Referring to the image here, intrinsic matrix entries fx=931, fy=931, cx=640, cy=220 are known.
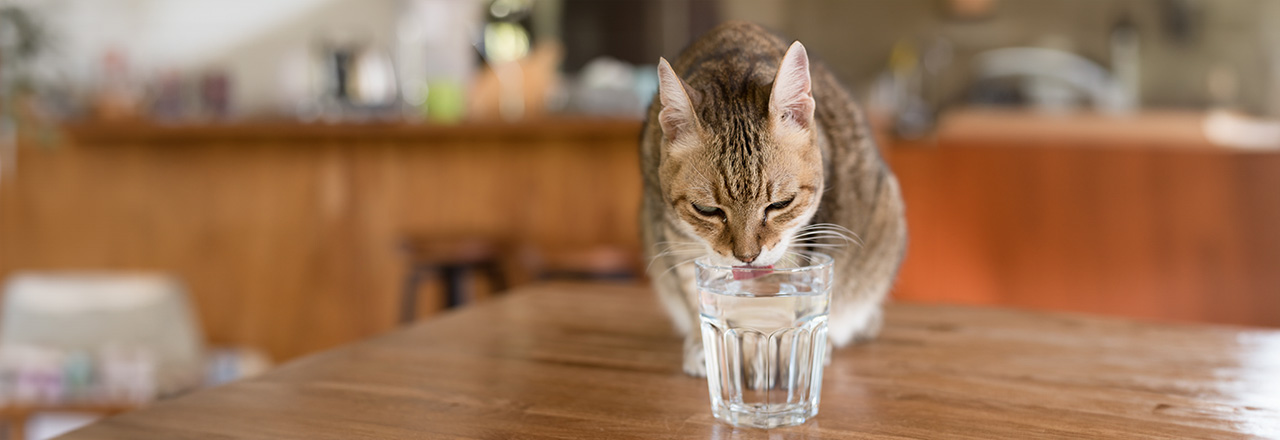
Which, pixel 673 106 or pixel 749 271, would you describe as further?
pixel 673 106

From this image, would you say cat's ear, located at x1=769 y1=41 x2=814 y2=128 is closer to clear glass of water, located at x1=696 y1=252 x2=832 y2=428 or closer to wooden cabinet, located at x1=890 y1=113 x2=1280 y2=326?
clear glass of water, located at x1=696 y1=252 x2=832 y2=428

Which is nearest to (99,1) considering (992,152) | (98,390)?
(98,390)

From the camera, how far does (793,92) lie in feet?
2.70

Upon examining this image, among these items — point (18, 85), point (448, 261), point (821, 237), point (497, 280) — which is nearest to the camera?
point (821, 237)

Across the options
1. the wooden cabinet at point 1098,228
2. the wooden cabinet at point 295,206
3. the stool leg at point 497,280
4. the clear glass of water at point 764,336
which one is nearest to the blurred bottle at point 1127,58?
the wooden cabinet at point 1098,228

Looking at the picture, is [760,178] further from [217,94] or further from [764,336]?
[217,94]

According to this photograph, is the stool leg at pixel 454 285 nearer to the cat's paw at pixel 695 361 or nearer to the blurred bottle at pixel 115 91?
the blurred bottle at pixel 115 91

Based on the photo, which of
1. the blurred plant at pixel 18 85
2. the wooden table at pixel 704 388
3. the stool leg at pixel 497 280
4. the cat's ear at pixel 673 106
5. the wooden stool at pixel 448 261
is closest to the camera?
the wooden table at pixel 704 388

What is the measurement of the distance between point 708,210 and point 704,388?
17cm

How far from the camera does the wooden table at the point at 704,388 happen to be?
0.69 meters

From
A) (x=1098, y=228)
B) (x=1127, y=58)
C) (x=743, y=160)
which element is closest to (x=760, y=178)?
(x=743, y=160)

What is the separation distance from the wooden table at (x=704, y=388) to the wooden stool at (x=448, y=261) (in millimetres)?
1802

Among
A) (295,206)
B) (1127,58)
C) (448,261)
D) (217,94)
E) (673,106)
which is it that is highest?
(1127,58)

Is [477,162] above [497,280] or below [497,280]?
above
